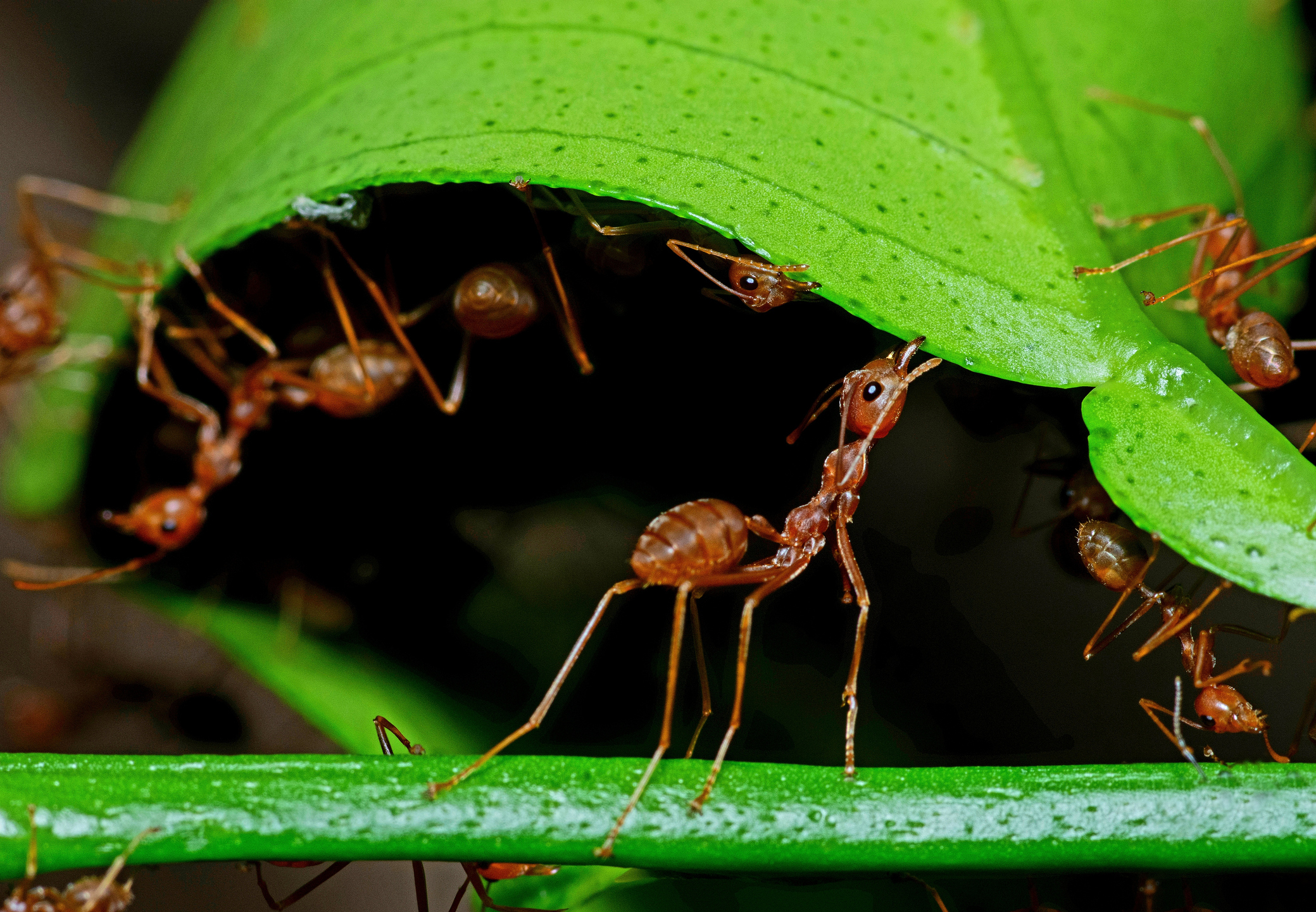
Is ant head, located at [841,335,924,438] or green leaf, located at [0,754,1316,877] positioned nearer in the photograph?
green leaf, located at [0,754,1316,877]

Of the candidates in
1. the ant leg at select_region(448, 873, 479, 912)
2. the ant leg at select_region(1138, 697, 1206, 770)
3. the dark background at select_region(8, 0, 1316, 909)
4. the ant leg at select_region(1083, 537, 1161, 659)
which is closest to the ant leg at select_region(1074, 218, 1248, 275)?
the dark background at select_region(8, 0, 1316, 909)

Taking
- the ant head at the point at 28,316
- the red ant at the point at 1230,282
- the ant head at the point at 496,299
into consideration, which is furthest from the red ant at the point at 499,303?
the ant head at the point at 28,316

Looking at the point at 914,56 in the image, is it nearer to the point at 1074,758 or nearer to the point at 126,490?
the point at 1074,758

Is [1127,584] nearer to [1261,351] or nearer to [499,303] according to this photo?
[1261,351]

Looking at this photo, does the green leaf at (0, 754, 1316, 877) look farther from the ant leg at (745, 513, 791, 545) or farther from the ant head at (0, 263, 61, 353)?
the ant head at (0, 263, 61, 353)

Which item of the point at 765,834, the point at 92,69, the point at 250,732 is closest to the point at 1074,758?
the point at 765,834

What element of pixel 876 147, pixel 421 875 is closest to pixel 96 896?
pixel 421 875

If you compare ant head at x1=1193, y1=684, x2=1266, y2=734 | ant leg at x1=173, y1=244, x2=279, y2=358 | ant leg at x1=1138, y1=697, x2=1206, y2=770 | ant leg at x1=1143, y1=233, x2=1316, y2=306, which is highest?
ant leg at x1=173, y1=244, x2=279, y2=358
